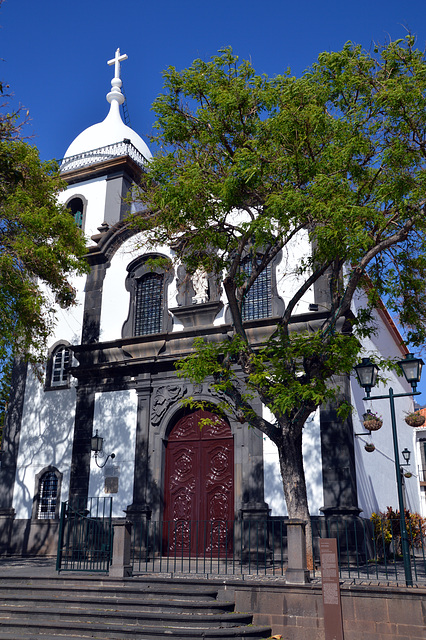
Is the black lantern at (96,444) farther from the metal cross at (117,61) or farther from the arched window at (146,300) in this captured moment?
the metal cross at (117,61)

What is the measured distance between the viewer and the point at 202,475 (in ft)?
50.6

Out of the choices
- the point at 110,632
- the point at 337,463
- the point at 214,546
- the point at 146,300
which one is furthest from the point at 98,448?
the point at 110,632

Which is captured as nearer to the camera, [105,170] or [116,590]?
[116,590]

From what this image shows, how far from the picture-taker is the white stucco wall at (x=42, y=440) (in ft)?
57.0

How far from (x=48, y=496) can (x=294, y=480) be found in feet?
29.7

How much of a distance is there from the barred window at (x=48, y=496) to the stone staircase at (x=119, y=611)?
5814mm

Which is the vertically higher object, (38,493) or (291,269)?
(291,269)

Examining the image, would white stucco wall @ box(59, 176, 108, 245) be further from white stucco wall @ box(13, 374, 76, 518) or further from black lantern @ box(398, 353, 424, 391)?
black lantern @ box(398, 353, 424, 391)

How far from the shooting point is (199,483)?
1537cm

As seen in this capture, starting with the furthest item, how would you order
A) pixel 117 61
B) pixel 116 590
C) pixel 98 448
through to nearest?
pixel 117 61
pixel 98 448
pixel 116 590

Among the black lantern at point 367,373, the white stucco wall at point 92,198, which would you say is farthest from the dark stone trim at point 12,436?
the black lantern at point 367,373

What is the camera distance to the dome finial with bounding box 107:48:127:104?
2655 cm

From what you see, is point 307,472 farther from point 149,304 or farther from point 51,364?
point 51,364

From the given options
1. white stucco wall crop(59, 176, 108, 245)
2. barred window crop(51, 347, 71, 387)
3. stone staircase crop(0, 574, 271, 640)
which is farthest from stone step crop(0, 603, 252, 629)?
white stucco wall crop(59, 176, 108, 245)
